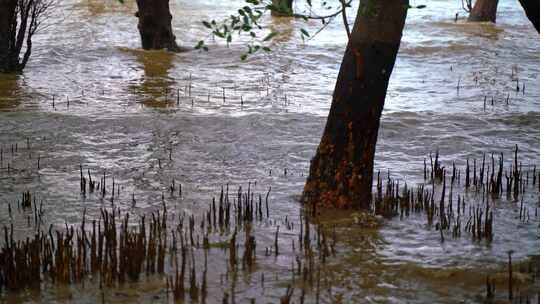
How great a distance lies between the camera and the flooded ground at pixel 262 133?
5.18 metres

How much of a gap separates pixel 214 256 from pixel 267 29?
14.7 metres

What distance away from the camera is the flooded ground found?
518cm

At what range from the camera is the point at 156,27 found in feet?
50.1

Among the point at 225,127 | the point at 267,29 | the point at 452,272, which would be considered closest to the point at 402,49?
the point at 267,29

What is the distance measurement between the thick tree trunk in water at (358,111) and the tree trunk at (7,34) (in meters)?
7.44

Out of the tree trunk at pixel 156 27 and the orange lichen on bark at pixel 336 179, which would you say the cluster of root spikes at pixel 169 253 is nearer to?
the orange lichen on bark at pixel 336 179

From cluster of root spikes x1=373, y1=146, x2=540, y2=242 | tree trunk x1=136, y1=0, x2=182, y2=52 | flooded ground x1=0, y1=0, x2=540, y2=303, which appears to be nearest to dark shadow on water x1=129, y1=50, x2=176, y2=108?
flooded ground x1=0, y1=0, x2=540, y2=303

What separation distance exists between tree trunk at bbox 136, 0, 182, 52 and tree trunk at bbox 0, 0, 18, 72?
265cm

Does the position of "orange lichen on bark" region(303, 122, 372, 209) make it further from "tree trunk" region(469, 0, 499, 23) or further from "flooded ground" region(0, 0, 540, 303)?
"tree trunk" region(469, 0, 499, 23)

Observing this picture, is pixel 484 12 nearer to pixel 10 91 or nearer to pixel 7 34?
pixel 7 34

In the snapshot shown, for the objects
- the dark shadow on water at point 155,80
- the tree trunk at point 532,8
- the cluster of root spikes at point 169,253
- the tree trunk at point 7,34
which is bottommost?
the cluster of root spikes at point 169,253

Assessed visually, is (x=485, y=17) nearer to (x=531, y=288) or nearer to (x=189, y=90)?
(x=189, y=90)

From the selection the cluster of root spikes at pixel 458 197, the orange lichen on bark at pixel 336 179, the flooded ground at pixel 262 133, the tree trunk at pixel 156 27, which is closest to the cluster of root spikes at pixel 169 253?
the flooded ground at pixel 262 133

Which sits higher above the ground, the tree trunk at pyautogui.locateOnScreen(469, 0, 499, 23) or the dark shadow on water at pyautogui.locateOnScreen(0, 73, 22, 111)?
the tree trunk at pyautogui.locateOnScreen(469, 0, 499, 23)
